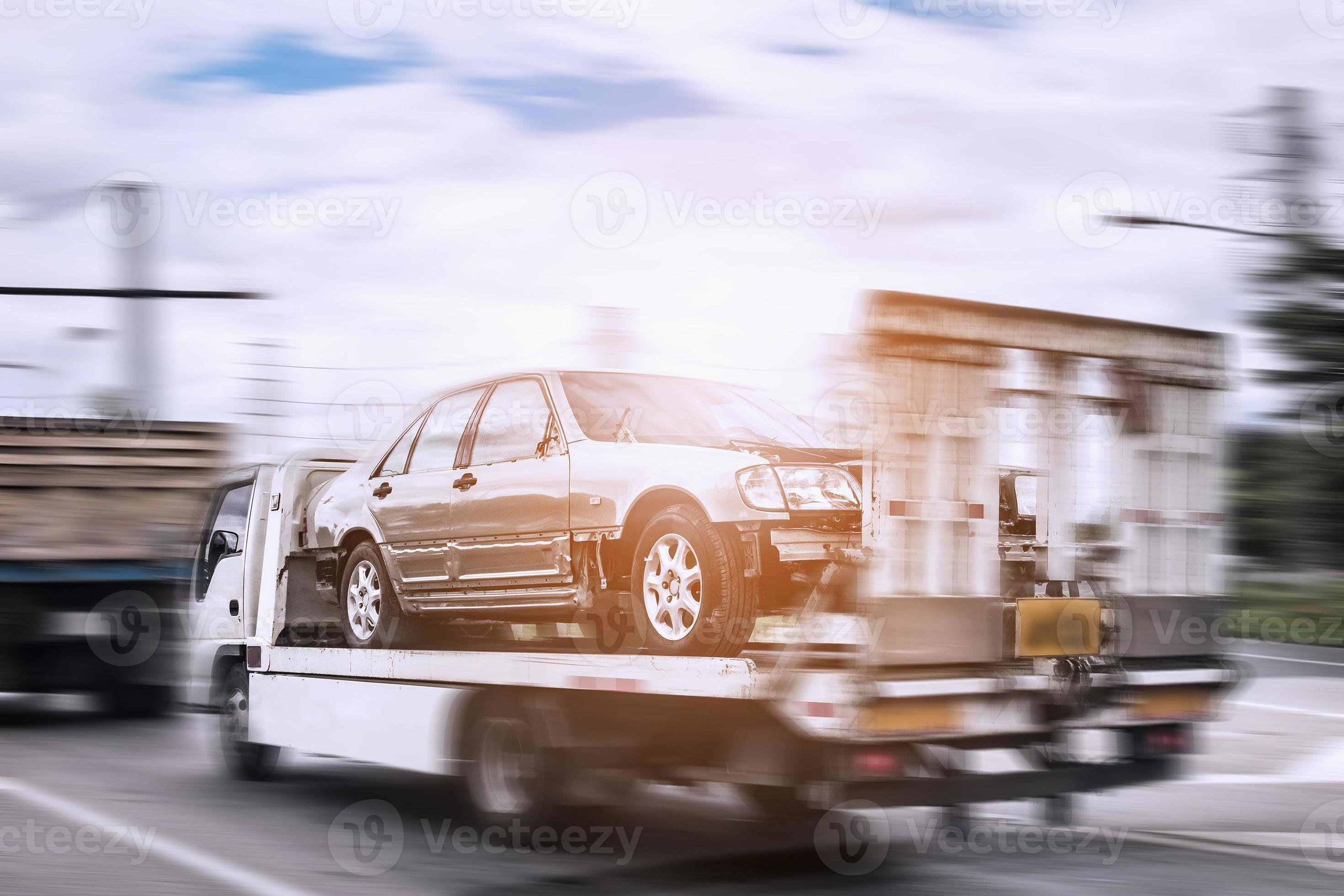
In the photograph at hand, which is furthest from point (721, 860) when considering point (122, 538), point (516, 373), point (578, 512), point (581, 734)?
point (122, 538)

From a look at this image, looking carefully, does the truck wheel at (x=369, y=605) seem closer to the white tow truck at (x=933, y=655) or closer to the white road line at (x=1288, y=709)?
the white tow truck at (x=933, y=655)

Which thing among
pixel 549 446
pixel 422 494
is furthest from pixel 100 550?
pixel 549 446

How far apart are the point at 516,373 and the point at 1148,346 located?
3193 mm

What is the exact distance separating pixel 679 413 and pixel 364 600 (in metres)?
2.63

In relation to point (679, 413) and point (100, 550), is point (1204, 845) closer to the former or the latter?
point (679, 413)

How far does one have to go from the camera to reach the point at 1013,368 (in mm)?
6301

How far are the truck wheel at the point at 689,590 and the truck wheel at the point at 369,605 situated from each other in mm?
2284

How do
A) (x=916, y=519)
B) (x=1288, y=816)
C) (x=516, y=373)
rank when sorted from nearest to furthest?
(x=916, y=519)
(x=516, y=373)
(x=1288, y=816)

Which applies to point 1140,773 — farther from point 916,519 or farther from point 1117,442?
point 916,519

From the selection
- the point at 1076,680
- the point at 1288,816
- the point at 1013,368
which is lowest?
the point at 1288,816

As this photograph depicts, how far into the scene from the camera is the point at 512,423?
7.70 m

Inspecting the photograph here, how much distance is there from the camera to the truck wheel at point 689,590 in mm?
6152

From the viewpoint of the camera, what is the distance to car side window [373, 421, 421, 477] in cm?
848

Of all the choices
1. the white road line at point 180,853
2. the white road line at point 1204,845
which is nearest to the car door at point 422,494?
the white road line at point 180,853
